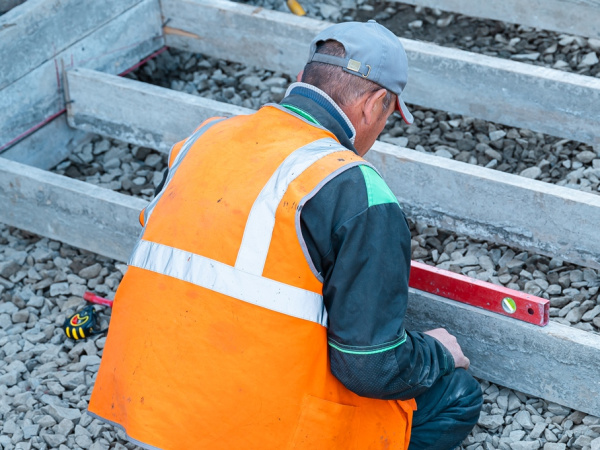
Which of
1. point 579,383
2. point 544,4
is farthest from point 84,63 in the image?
point 579,383

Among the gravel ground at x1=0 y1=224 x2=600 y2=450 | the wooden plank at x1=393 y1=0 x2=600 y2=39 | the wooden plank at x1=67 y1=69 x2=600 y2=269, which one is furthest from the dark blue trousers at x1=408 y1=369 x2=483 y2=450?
the wooden plank at x1=393 y1=0 x2=600 y2=39

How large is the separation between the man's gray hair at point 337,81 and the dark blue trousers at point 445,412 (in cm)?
101

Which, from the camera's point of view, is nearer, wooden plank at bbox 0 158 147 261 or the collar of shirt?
the collar of shirt

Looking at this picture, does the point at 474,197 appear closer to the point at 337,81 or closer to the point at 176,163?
the point at 337,81

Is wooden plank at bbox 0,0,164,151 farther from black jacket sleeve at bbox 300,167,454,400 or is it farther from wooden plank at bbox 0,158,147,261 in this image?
black jacket sleeve at bbox 300,167,454,400

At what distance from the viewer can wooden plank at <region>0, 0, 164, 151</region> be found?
443 centimetres

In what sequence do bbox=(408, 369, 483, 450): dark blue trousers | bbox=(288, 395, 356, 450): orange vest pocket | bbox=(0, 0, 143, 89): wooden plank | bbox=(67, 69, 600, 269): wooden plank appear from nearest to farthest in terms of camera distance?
bbox=(288, 395, 356, 450): orange vest pocket → bbox=(408, 369, 483, 450): dark blue trousers → bbox=(67, 69, 600, 269): wooden plank → bbox=(0, 0, 143, 89): wooden plank

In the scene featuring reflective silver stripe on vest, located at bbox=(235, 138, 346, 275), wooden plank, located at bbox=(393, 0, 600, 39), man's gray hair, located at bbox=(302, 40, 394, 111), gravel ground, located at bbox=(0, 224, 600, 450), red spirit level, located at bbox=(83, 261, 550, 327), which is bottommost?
gravel ground, located at bbox=(0, 224, 600, 450)

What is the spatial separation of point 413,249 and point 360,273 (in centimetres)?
176

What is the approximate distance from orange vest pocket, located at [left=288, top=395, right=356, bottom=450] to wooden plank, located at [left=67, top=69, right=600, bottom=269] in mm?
1427

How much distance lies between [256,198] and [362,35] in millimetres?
623

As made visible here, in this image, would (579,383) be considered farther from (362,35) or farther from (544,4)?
(544,4)

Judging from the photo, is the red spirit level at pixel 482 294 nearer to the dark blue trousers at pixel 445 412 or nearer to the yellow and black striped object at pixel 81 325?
the dark blue trousers at pixel 445 412

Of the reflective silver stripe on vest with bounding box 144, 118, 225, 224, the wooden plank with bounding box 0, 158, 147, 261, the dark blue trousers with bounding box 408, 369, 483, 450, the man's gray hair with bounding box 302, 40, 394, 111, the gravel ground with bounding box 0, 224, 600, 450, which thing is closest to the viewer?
the man's gray hair with bounding box 302, 40, 394, 111
